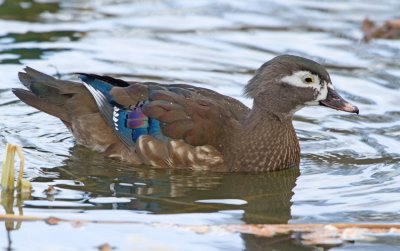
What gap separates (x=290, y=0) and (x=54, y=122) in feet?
18.2

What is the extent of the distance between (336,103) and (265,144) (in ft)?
2.30

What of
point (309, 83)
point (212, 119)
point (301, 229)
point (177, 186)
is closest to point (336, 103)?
point (309, 83)

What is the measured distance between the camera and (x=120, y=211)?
25.4 feet

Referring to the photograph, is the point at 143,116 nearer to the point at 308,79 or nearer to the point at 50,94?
the point at 50,94

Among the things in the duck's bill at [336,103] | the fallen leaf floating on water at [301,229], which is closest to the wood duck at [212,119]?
the duck's bill at [336,103]

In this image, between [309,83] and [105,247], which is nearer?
[105,247]

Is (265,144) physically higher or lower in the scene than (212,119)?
lower

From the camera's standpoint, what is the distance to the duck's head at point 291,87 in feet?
30.0

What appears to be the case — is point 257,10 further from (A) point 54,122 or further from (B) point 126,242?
(B) point 126,242

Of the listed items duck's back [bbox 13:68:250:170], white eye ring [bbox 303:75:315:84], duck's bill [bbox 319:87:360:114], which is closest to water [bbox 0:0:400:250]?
duck's back [bbox 13:68:250:170]

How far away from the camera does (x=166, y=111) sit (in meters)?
9.25

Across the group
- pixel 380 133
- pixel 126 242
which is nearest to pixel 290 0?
pixel 380 133

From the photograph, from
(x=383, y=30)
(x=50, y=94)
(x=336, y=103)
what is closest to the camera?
(x=336, y=103)

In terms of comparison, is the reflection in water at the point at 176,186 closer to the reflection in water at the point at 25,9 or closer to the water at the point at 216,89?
the water at the point at 216,89
